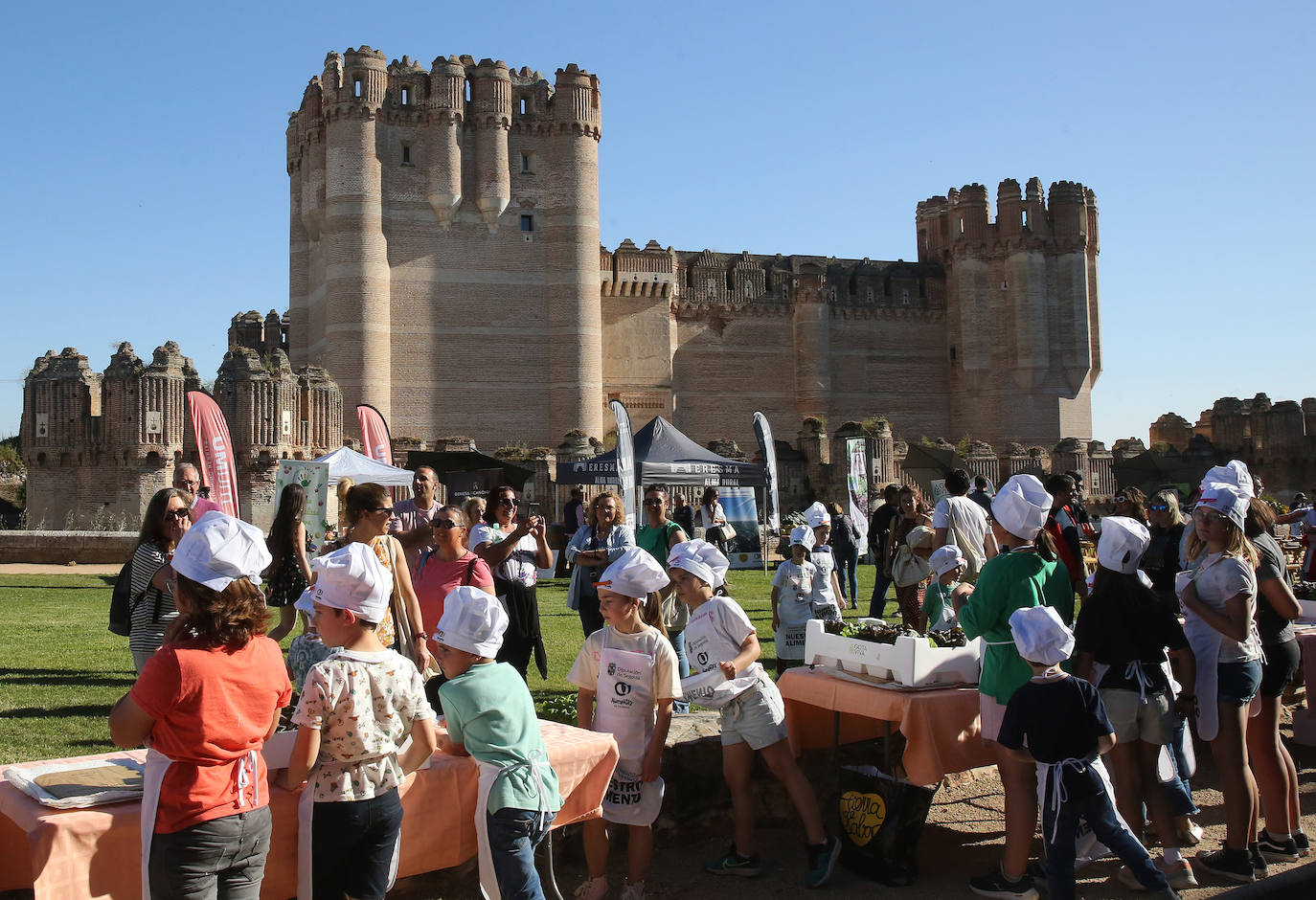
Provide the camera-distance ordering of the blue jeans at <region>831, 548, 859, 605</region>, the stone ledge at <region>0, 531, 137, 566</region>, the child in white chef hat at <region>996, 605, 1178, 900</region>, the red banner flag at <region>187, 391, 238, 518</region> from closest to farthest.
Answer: the child in white chef hat at <region>996, 605, 1178, 900</region> → the blue jeans at <region>831, 548, 859, 605</region> → the red banner flag at <region>187, 391, 238, 518</region> → the stone ledge at <region>0, 531, 137, 566</region>

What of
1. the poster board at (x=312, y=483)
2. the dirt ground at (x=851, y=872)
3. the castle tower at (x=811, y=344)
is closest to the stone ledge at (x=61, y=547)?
the poster board at (x=312, y=483)

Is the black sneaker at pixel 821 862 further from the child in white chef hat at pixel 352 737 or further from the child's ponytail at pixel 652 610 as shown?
the child in white chef hat at pixel 352 737

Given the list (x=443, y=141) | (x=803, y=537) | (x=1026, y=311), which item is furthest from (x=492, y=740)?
(x=1026, y=311)

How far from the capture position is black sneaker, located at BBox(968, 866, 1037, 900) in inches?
191

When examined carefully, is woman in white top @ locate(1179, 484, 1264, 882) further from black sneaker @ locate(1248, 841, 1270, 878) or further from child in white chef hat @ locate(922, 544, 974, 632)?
child in white chef hat @ locate(922, 544, 974, 632)

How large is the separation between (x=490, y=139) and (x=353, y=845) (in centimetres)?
3930

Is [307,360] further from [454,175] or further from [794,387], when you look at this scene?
[794,387]

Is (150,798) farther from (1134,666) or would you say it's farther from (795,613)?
(795,613)

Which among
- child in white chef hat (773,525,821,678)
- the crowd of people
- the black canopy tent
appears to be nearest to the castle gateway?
the black canopy tent

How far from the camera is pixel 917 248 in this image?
54.2 m

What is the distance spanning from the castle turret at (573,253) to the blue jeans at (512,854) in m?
36.5

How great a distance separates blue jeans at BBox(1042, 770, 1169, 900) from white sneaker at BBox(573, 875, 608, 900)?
182cm

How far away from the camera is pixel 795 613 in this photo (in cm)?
768

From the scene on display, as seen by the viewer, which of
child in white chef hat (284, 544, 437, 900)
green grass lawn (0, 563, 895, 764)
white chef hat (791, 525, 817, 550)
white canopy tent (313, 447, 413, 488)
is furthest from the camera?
white canopy tent (313, 447, 413, 488)
